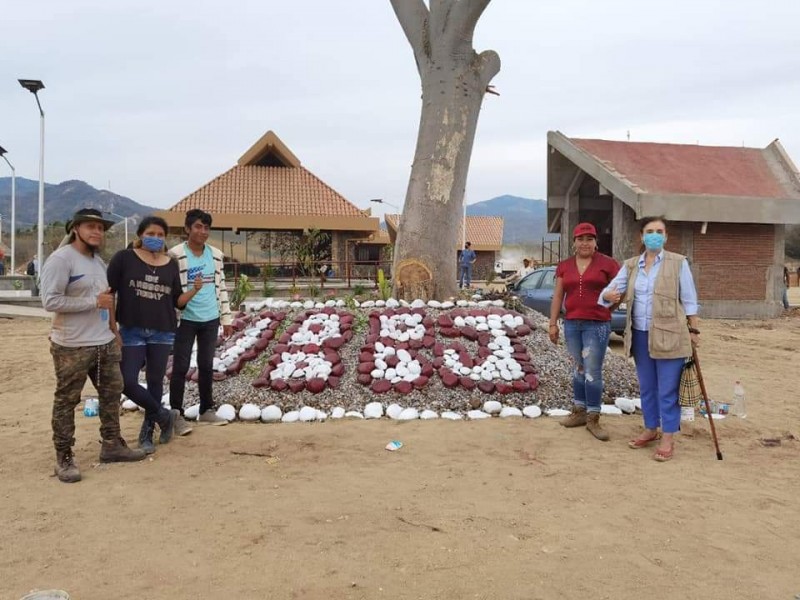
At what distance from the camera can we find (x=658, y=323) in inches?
169

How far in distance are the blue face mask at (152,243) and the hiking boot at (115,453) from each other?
1364 mm

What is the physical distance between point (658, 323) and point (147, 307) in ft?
11.9

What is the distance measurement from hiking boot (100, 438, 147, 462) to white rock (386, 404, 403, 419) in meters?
2.09

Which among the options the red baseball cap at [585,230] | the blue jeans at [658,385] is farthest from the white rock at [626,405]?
the red baseball cap at [585,230]

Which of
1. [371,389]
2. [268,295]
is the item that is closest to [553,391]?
[371,389]

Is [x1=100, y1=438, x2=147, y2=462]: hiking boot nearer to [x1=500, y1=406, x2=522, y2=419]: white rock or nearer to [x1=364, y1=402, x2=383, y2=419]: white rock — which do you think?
[x1=364, y1=402, x2=383, y2=419]: white rock

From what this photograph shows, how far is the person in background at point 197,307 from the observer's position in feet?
15.6

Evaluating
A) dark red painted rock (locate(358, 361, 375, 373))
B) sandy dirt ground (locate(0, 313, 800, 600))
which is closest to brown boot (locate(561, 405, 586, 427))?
sandy dirt ground (locate(0, 313, 800, 600))

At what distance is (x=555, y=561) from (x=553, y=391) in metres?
3.22

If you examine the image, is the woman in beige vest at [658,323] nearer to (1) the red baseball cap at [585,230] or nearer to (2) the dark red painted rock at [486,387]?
(1) the red baseball cap at [585,230]

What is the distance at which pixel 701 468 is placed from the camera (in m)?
4.16

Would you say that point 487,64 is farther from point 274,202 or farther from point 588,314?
point 274,202

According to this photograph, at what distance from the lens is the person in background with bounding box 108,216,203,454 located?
13.8 ft

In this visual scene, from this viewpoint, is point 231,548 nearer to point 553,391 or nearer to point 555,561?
point 555,561
